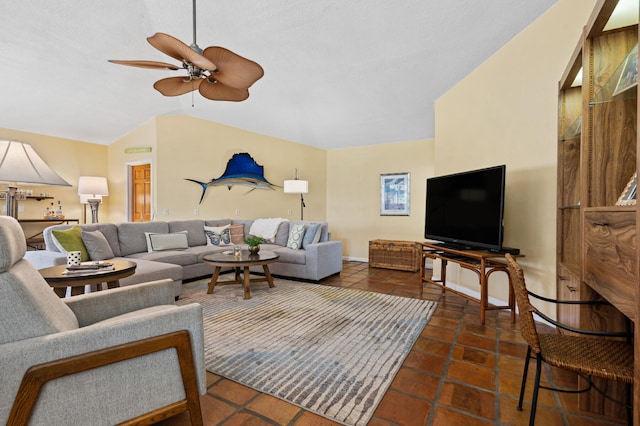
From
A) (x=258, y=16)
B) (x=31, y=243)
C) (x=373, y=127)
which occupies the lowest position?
(x=31, y=243)

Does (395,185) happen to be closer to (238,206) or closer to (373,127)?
(373,127)

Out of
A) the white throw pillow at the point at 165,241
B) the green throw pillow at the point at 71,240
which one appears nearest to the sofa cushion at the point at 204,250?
the white throw pillow at the point at 165,241

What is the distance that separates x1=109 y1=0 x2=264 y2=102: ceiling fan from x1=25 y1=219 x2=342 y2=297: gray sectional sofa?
74.8 inches

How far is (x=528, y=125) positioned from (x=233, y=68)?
271cm

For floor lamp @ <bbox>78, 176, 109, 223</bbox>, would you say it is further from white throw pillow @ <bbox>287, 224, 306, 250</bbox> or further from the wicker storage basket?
the wicker storage basket

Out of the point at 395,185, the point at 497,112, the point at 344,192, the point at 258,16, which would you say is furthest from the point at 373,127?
the point at 258,16

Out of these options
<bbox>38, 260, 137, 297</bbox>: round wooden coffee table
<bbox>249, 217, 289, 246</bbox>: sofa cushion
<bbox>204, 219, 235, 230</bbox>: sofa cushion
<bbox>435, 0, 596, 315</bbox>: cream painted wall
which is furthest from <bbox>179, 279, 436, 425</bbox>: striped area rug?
<bbox>204, 219, 235, 230</bbox>: sofa cushion

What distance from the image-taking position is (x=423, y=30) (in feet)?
10.2

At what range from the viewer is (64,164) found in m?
5.61

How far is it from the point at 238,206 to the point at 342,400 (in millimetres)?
4643

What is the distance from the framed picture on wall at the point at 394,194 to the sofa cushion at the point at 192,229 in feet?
11.2

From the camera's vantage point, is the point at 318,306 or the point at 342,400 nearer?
the point at 342,400

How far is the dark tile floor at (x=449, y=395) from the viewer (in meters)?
1.54

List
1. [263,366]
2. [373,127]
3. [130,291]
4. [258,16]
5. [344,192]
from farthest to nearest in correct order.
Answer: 1. [344,192]
2. [373,127]
3. [258,16]
4. [263,366]
5. [130,291]
